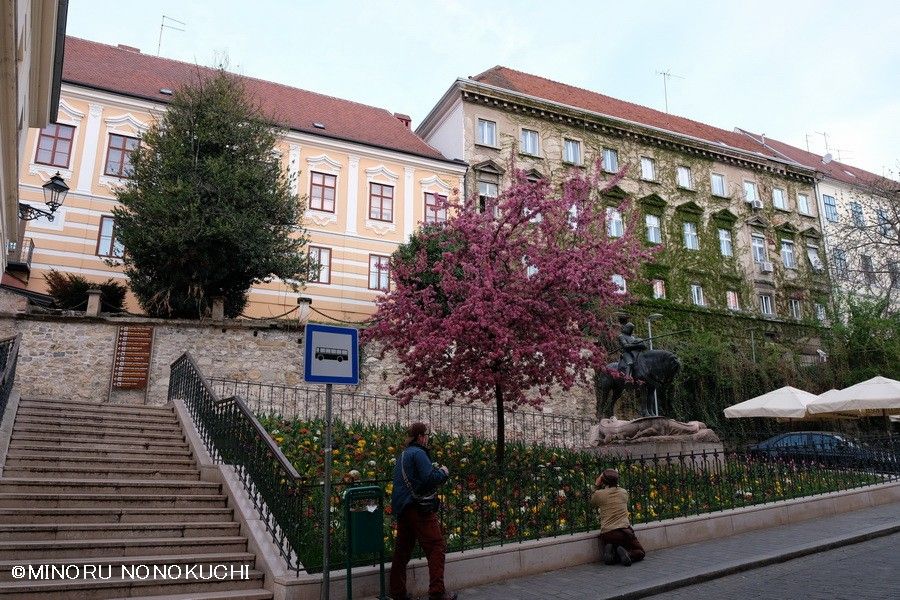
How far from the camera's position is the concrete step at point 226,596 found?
609cm

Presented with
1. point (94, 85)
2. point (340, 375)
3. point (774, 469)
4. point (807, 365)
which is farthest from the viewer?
point (807, 365)

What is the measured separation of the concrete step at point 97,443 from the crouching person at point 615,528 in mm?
6606

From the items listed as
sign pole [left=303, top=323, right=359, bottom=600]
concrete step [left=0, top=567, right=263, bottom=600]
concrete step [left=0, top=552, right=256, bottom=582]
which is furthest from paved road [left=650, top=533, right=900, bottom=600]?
Result: concrete step [left=0, top=552, right=256, bottom=582]

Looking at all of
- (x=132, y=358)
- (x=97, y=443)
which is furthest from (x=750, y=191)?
(x=97, y=443)

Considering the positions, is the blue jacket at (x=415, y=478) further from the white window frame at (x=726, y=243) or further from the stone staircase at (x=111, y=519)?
the white window frame at (x=726, y=243)

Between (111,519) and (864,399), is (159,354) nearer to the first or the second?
(111,519)

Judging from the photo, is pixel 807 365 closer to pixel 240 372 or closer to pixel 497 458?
pixel 497 458

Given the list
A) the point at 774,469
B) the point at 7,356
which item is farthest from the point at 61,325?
the point at 774,469

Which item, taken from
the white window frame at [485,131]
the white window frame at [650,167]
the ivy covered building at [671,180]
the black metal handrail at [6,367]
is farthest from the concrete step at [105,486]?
the white window frame at [650,167]

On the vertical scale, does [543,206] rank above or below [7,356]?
above

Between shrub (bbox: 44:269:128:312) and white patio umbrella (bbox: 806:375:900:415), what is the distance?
2201 cm

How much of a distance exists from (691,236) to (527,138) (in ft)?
36.7

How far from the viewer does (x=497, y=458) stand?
12.6m

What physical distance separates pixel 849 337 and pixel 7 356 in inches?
1324
